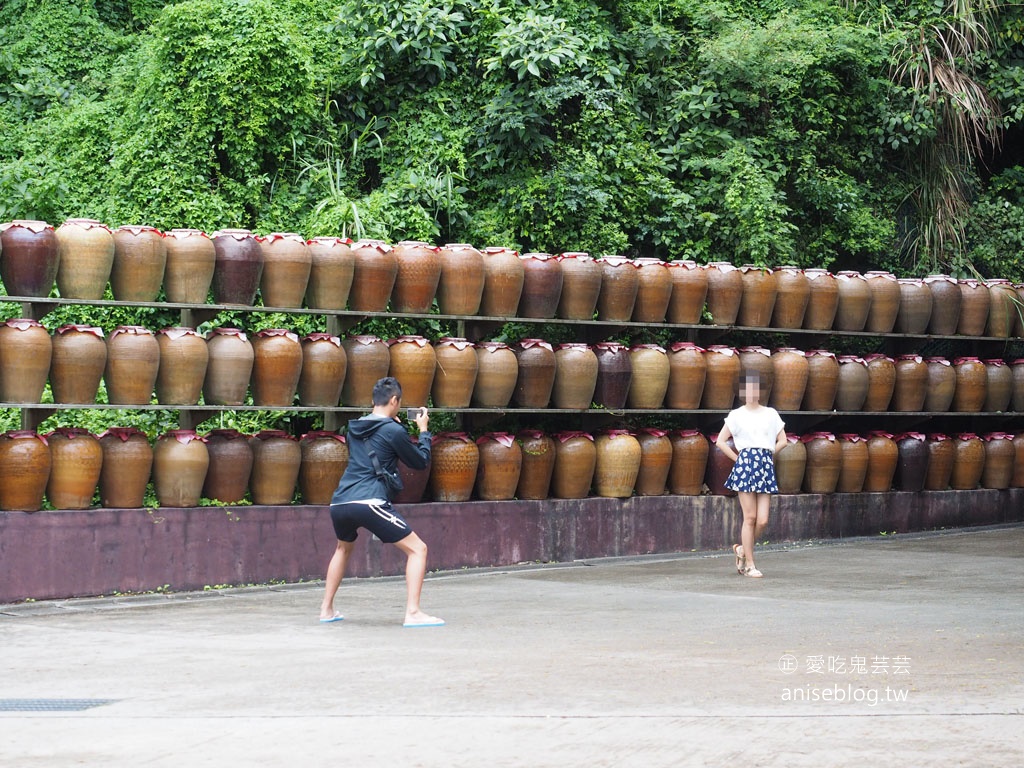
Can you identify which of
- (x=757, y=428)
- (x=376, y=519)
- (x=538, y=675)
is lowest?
(x=538, y=675)

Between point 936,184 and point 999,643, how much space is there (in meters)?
8.38

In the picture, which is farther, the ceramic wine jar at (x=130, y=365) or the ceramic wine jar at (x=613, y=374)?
the ceramic wine jar at (x=613, y=374)

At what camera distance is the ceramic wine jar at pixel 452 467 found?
943cm

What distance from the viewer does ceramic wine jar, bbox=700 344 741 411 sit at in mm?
10742

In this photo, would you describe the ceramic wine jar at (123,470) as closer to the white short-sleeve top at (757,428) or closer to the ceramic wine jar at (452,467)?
the ceramic wine jar at (452,467)

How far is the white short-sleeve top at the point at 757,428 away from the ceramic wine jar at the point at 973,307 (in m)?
3.94

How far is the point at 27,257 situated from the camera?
7.93 meters

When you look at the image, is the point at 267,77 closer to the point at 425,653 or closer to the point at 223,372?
the point at 223,372

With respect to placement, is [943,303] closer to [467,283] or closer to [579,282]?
[579,282]

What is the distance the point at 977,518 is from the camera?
1213 centimetres

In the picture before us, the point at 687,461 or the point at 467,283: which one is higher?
the point at 467,283

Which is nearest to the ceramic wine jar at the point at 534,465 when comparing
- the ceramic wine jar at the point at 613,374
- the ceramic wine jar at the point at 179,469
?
the ceramic wine jar at the point at 613,374

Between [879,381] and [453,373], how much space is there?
3.98 metres

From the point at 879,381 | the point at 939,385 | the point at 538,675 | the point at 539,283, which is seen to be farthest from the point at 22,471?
the point at 939,385
